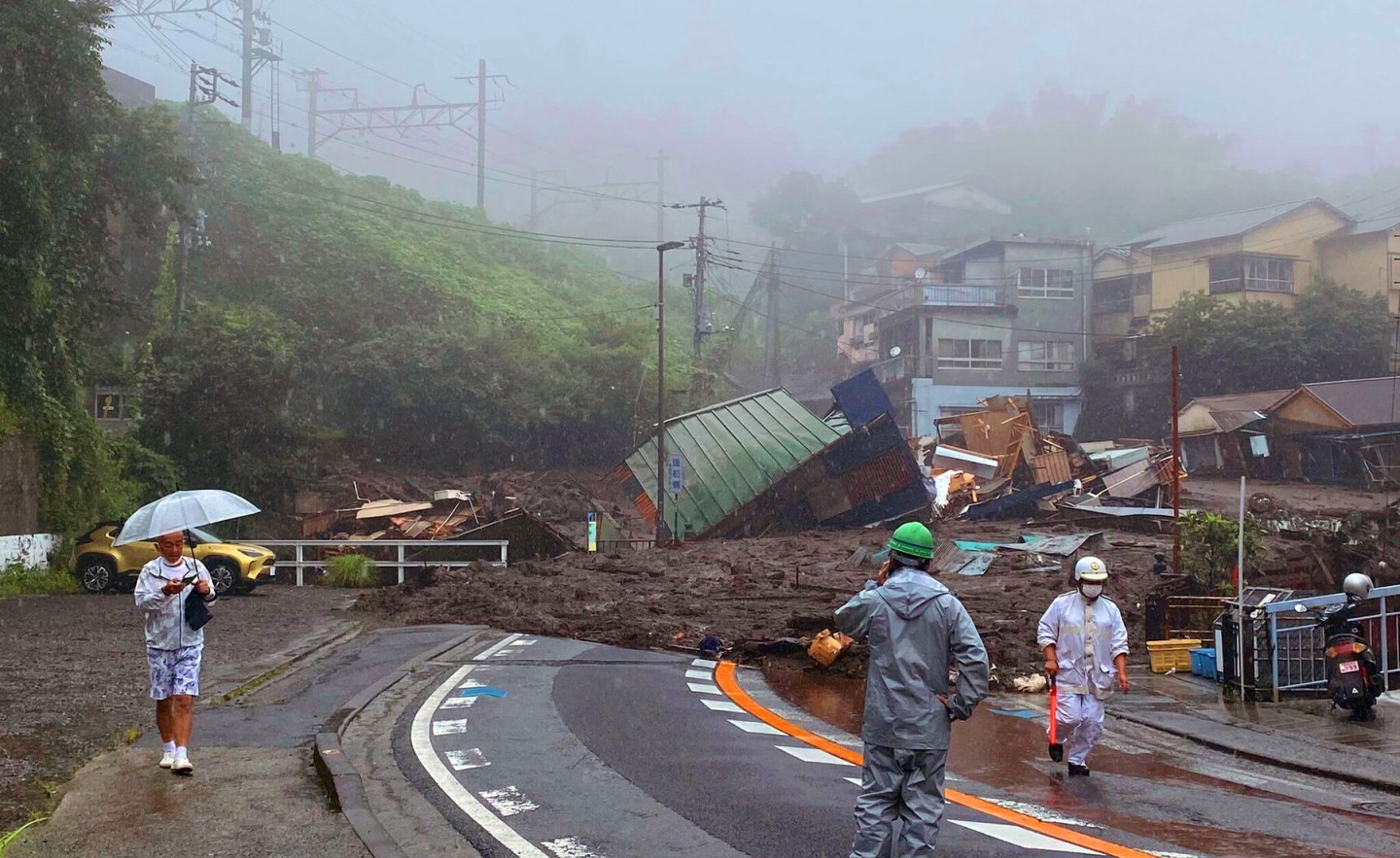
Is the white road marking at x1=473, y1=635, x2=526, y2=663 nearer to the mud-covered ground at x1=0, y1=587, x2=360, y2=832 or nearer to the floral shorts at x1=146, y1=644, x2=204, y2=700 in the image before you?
the mud-covered ground at x1=0, y1=587, x2=360, y2=832

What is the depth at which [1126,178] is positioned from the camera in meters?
100

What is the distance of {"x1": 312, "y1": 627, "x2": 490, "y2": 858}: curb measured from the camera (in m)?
5.92

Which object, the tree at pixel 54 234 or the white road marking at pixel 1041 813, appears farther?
the tree at pixel 54 234

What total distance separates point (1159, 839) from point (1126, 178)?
102563mm

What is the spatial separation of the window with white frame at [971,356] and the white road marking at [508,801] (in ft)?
183

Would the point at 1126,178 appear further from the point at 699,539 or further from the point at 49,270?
the point at 49,270

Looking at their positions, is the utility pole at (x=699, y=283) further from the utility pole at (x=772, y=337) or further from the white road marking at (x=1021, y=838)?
the white road marking at (x=1021, y=838)

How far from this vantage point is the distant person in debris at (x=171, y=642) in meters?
7.64

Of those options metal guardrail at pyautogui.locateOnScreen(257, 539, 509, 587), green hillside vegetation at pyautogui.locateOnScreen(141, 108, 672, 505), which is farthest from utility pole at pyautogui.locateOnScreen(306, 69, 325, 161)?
metal guardrail at pyautogui.locateOnScreen(257, 539, 509, 587)

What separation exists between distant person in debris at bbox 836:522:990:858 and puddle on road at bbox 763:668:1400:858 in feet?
6.13

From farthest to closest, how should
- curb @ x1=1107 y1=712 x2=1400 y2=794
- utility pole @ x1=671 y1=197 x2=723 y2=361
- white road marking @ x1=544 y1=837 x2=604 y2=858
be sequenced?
utility pole @ x1=671 y1=197 x2=723 y2=361 → curb @ x1=1107 y1=712 x2=1400 y2=794 → white road marking @ x1=544 y1=837 x2=604 y2=858

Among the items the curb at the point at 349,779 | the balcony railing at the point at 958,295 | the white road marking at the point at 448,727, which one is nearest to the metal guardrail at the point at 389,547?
the curb at the point at 349,779

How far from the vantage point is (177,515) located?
319 inches

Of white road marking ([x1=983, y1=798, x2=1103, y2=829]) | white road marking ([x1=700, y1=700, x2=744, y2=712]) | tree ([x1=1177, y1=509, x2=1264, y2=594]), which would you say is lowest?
white road marking ([x1=700, y1=700, x2=744, y2=712])
